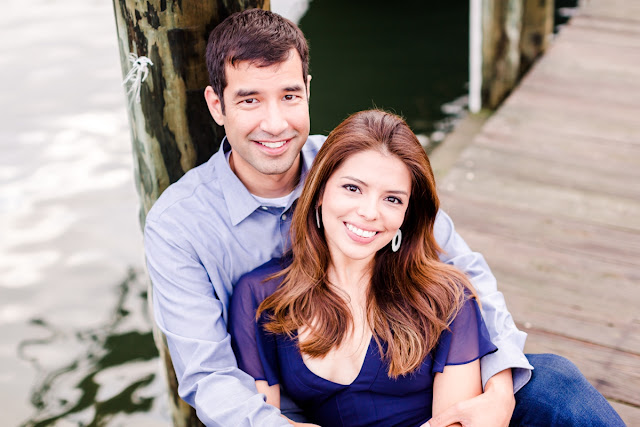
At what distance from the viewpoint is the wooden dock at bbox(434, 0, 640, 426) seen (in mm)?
3016

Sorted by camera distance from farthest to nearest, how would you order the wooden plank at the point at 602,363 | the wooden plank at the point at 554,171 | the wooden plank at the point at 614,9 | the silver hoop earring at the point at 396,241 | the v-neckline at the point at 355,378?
the wooden plank at the point at 614,9, the wooden plank at the point at 554,171, the wooden plank at the point at 602,363, the silver hoop earring at the point at 396,241, the v-neckline at the point at 355,378

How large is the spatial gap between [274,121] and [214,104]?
7.9 inches

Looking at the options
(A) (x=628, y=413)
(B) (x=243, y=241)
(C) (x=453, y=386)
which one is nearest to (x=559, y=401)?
(C) (x=453, y=386)

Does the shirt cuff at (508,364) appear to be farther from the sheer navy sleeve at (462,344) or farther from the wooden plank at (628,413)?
the wooden plank at (628,413)

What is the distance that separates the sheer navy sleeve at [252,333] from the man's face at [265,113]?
338 mm

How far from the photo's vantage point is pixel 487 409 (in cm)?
205

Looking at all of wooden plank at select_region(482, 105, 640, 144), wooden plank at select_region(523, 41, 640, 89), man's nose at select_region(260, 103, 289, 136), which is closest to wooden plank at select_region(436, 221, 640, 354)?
wooden plank at select_region(482, 105, 640, 144)

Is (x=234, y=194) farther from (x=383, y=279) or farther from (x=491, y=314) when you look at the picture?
(x=491, y=314)

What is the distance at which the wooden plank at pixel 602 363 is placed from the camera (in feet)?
9.01

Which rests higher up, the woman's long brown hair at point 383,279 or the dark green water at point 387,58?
the woman's long brown hair at point 383,279

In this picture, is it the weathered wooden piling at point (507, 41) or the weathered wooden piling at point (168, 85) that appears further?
the weathered wooden piling at point (507, 41)

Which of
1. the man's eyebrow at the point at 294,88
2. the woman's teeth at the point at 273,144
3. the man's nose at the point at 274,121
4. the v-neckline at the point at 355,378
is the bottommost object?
the v-neckline at the point at 355,378

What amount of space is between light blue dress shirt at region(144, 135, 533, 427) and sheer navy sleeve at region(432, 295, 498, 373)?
0.16 ft

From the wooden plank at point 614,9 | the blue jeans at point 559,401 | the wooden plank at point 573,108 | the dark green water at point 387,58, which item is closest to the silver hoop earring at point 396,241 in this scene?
the blue jeans at point 559,401
